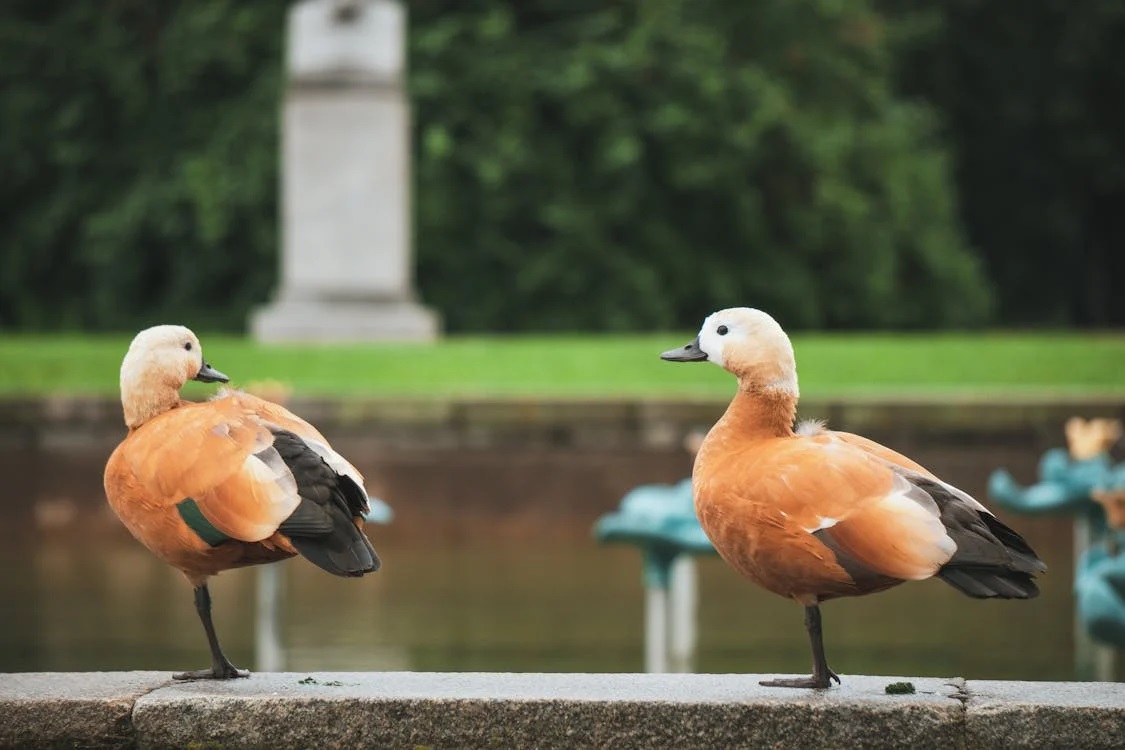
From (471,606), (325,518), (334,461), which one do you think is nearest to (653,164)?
(471,606)

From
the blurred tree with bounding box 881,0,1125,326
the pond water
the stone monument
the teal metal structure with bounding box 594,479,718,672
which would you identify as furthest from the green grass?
the blurred tree with bounding box 881,0,1125,326

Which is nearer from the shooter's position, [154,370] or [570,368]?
[154,370]

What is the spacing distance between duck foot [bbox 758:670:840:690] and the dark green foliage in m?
21.7

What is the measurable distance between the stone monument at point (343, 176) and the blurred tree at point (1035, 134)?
18.0m

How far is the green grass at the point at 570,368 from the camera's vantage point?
16078mm

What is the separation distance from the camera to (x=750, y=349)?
4.52 meters

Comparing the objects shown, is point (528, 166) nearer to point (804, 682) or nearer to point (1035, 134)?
point (1035, 134)

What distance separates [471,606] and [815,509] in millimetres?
6366

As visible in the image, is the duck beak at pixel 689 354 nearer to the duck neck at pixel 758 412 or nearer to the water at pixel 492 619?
the duck neck at pixel 758 412

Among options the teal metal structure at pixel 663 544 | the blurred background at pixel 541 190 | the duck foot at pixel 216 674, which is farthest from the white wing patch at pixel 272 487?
the blurred background at pixel 541 190

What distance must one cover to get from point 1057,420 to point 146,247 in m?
19.0

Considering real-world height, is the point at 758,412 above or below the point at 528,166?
below

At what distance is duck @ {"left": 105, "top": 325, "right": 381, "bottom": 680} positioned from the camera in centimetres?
426

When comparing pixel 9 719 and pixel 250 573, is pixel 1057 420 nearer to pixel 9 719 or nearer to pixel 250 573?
pixel 250 573
